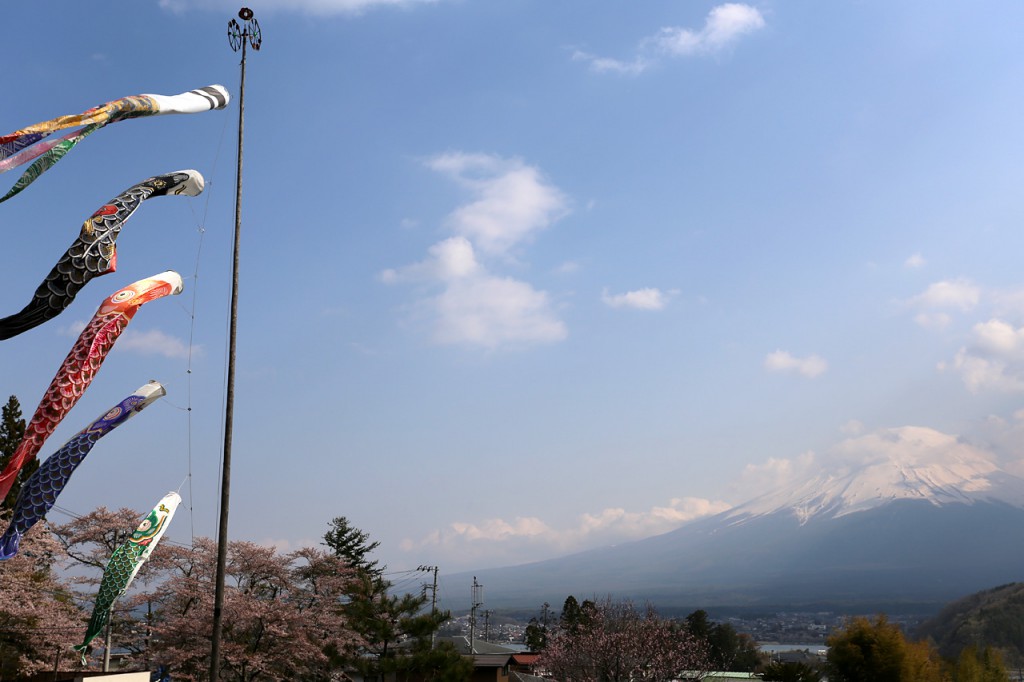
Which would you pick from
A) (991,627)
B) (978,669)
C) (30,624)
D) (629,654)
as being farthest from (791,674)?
(991,627)

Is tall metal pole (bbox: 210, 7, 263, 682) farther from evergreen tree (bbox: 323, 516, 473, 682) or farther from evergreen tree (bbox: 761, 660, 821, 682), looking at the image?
evergreen tree (bbox: 761, 660, 821, 682)

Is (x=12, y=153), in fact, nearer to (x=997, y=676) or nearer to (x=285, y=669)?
(x=285, y=669)

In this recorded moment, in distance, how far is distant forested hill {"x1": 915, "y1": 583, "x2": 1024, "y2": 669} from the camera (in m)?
72.2

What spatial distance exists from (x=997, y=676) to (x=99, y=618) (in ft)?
125

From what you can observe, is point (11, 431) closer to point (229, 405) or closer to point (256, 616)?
point (256, 616)

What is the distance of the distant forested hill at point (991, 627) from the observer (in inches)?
2842

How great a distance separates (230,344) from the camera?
559 inches

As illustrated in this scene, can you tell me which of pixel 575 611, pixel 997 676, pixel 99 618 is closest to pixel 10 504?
pixel 99 618

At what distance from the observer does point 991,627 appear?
247 feet

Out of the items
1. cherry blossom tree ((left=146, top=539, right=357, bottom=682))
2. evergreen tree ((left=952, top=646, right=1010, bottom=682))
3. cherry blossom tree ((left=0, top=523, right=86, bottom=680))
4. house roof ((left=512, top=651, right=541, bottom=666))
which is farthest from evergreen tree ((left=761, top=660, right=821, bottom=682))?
cherry blossom tree ((left=0, top=523, right=86, bottom=680))

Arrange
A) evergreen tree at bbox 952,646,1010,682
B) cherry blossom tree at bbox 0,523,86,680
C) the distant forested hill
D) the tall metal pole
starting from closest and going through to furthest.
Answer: the tall metal pole → cherry blossom tree at bbox 0,523,86,680 → evergreen tree at bbox 952,646,1010,682 → the distant forested hill

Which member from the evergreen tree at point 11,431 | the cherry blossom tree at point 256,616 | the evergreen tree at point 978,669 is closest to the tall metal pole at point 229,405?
the cherry blossom tree at point 256,616

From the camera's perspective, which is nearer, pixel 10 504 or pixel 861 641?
pixel 10 504

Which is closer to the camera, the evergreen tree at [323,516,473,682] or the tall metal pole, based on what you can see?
the tall metal pole
